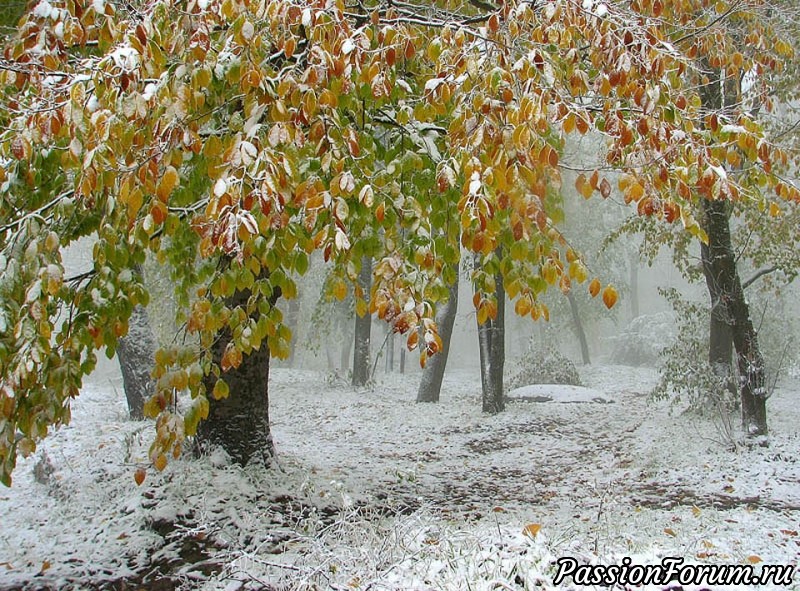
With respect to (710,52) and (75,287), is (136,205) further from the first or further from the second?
(710,52)

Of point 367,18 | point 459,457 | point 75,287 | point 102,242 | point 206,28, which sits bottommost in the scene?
point 459,457

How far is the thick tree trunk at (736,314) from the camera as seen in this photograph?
8133 mm

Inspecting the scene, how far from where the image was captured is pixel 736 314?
827cm

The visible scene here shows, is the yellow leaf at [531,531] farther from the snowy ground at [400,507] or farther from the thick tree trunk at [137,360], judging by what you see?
the thick tree trunk at [137,360]

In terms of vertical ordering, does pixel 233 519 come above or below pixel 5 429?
below

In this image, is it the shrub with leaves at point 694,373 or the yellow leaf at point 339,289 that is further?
the shrub with leaves at point 694,373

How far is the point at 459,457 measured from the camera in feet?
30.0

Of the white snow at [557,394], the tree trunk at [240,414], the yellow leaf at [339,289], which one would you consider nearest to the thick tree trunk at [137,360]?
the tree trunk at [240,414]

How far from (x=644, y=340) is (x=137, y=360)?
26504mm

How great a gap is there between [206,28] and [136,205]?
0.98 metres

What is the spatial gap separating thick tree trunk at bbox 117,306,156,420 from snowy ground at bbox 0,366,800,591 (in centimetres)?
46

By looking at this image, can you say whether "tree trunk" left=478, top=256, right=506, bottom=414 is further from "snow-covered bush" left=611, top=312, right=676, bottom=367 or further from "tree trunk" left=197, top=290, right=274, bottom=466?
"snow-covered bush" left=611, top=312, right=676, bottom=367

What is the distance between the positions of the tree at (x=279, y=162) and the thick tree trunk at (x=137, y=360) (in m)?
6.28

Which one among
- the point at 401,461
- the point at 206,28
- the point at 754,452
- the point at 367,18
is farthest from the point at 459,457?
the point at 206,28
